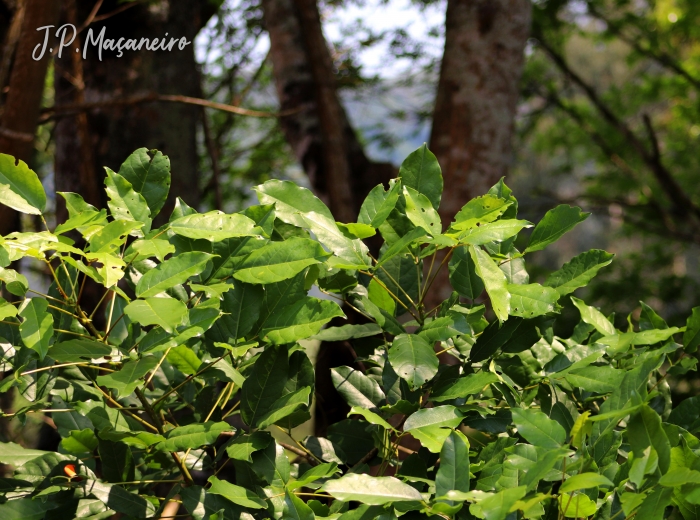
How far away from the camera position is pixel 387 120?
6.03 metres

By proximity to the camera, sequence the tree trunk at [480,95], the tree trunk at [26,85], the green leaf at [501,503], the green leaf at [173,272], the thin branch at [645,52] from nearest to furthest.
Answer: the green leaf at [501,503] < the green leaf at [173,272] < the tree trunk at [26,85] < the tree trunk at [480,95] < the thin branch at [645,52]

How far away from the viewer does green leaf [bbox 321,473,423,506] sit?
0.62 meters

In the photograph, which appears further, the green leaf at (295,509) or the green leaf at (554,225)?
the green leaf at (554,225)

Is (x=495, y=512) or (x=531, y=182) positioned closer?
(x=495, y=512)

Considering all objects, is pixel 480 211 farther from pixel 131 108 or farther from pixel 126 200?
pixel 131 108

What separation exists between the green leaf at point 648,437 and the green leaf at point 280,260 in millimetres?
340

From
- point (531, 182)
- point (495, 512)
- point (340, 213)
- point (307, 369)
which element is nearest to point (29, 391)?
point (307, 369)

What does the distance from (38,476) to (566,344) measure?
74cm

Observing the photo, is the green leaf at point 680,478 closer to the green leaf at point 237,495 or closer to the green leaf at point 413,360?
the green leaf at point 413,360

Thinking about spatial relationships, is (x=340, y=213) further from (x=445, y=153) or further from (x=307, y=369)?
(x=307, y=369)

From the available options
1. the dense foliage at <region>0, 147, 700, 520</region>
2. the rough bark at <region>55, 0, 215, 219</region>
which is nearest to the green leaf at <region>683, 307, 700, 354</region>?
the dense foliage at <region>0, 147, 700, 520</region>

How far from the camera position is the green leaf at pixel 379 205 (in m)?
0.78

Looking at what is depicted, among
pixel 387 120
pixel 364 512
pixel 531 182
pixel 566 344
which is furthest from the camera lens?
pixel 531 182

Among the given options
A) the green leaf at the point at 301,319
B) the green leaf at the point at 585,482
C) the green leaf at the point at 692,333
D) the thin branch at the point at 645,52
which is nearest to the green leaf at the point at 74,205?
the green leaf at the point at 301,319
